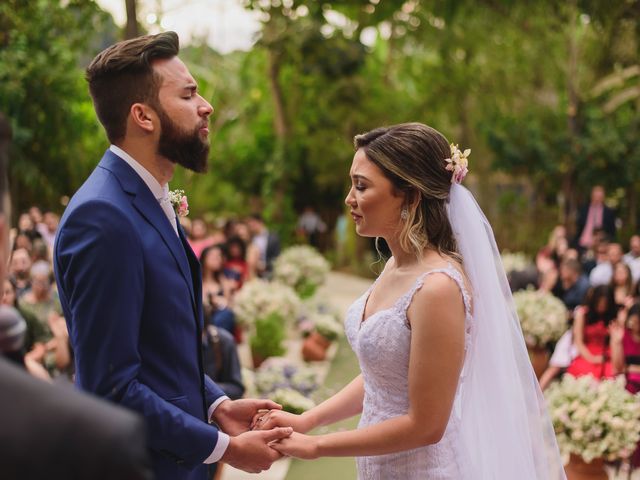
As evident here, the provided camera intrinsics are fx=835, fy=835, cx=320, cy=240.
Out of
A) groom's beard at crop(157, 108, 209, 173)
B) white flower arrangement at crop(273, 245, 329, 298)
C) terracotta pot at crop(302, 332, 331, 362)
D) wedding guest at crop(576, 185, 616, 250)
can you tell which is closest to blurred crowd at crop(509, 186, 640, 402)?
terracotta pot at crop(302, 332, 331, 362)

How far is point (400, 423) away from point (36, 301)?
5.21m

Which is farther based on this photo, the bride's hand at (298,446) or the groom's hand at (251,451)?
the bride's hand at (298,446)

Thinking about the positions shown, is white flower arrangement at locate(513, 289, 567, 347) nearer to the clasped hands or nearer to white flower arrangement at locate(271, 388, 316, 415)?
white flower arrangement at locate(271, 388, 316, 415)

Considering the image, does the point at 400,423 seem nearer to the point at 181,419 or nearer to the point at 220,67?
the point at 181,419

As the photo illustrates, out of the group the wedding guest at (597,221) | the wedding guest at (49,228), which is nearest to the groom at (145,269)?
the wedding guest at (49,228)

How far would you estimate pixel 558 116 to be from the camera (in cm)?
Result: 2025

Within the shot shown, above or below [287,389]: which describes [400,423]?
above

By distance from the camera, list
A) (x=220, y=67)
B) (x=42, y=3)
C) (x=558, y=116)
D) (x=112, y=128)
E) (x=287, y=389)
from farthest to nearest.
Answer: (x=220, y=67) < (x=558, y=116) < (x=42, y=3) < (x=287, y=389) < (x=112, y=128)

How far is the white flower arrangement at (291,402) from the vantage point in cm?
653

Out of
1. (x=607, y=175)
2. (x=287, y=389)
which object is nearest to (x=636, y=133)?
(x=607, y=175)

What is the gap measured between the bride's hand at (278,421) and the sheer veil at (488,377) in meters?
0.55

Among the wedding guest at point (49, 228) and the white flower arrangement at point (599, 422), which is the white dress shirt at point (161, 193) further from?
the wedding guest at point (49, 228)

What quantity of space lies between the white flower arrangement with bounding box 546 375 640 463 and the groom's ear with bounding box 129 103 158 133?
12.6 ft

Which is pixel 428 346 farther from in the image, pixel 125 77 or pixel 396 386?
pixel 125 77
